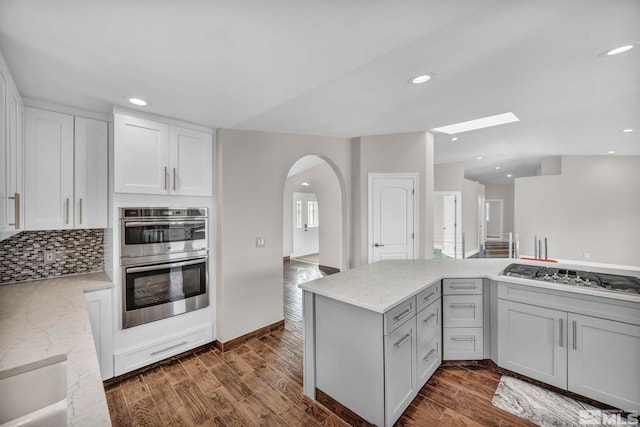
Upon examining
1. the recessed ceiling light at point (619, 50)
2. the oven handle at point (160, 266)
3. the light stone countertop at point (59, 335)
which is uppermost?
the recessed ceiling light at point (619, 50)

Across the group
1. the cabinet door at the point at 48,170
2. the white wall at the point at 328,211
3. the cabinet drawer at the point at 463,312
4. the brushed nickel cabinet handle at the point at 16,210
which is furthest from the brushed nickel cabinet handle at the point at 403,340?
the white wall at the point at 328,211

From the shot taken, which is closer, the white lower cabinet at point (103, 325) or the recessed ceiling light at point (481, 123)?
the white lower cabinet at point (103, 325)

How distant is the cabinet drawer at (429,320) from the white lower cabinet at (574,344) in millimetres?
524

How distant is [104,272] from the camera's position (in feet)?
Answer: 8.57

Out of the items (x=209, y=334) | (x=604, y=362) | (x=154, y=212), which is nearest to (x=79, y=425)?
(x=154, y=212)

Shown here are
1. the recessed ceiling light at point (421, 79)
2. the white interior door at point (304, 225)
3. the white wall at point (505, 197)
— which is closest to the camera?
the recessed ceiling light at point (421, 79)

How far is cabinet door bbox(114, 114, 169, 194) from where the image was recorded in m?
2.31

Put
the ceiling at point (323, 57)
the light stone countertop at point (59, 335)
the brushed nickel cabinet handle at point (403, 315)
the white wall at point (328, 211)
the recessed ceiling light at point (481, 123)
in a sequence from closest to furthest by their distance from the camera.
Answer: the light stone countertop at point (59, 335) → the ceiling at point (323, 57) → the brushed nickel cabinet handle at point (403, 315) → the recessed ceiling light at point (481, 123) → the white wall at point (328, 211)

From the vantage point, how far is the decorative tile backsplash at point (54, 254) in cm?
222

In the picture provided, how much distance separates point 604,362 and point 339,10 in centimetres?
287

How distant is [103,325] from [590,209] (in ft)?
27.3

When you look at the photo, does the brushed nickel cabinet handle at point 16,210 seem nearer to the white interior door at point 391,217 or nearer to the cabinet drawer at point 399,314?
the cabinet drawer at point 399,314

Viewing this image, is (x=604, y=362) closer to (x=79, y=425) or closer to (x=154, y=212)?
(x=79, y=425)

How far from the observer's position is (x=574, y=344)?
2023 millimetres
